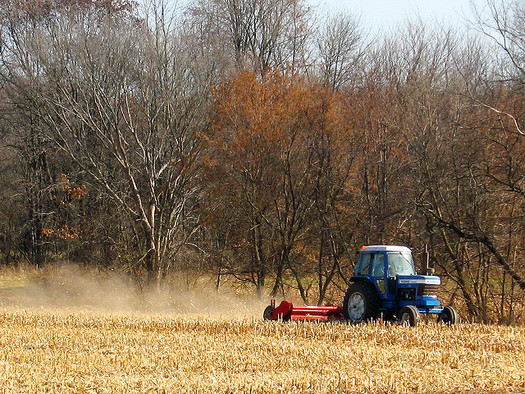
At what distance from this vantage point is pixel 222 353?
10766 millimetres

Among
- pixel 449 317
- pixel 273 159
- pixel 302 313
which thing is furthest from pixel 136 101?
pixel 449 317

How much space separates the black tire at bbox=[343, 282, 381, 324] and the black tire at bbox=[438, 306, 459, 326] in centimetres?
137

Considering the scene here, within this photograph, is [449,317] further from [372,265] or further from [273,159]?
[273,159]

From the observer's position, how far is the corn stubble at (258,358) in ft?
27.8

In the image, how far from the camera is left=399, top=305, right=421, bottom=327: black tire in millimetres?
13492

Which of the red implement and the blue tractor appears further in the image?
the red implement

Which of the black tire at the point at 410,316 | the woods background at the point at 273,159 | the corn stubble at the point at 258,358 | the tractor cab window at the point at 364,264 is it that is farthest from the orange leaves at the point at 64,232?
the black tire at the point at 410,316

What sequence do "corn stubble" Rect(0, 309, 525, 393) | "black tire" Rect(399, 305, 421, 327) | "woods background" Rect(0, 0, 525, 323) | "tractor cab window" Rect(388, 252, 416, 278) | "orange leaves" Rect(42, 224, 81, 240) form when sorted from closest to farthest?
"corn stubble" Rect(0, 309, 525, 393) < "black tire" Rect(399, 305, 421, 327) < "tractor cab window" Rect(388, 252, 416, 278) < "woods background" Rect(0, 0, 525, 323) < "orange leaves" Rect(42, 224, 81, 240)

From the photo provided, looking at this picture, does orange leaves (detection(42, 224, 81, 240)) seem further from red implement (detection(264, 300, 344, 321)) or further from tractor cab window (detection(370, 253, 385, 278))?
tractor cab window (detection(370, 253, 385, 278))

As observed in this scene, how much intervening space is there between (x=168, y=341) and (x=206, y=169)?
13.6 m

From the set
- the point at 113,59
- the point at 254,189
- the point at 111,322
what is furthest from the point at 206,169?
the point at 111,322

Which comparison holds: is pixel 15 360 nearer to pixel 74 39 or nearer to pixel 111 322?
pixel 111 322

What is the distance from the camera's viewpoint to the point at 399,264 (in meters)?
14.9

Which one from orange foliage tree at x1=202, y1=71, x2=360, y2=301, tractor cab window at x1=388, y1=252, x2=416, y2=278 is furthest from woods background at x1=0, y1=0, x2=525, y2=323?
tractor cab window at x1=388, y1=252, x2=416, y2=278
